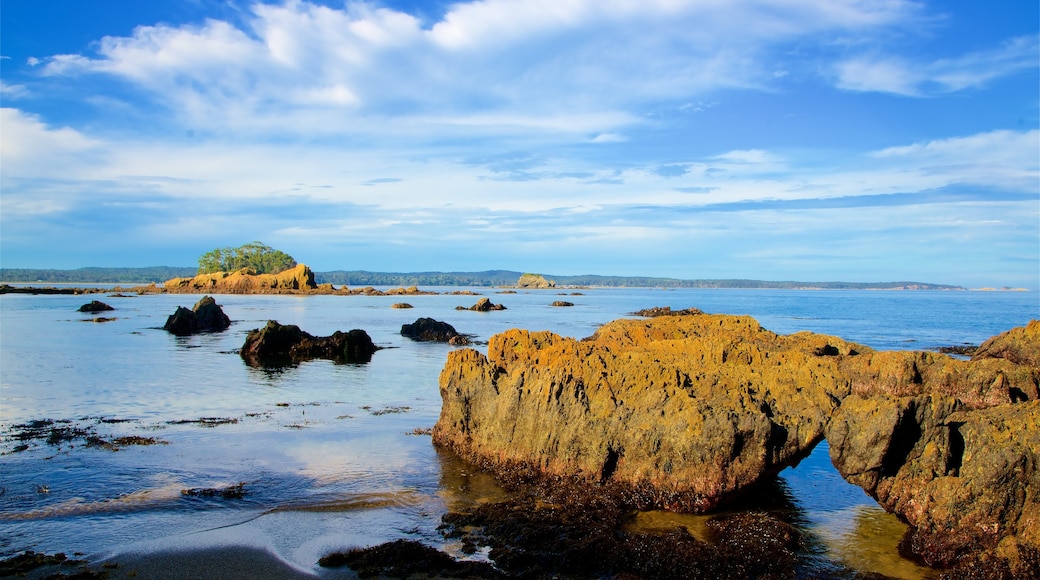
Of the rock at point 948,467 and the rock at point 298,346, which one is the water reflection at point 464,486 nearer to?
the rock at point 948,467

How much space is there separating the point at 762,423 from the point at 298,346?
25028 millimetres

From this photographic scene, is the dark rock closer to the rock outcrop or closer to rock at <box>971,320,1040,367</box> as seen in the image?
rock at <box>971,320,1040,367</box>

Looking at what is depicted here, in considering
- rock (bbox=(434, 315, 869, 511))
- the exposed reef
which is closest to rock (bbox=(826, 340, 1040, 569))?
the exposed reef

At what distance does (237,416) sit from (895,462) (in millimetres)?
14389

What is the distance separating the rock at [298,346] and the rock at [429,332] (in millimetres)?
6644

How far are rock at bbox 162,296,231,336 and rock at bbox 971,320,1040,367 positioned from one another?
127ft

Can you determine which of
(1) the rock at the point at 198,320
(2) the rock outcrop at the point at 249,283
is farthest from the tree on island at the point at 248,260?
(1) the rock at the point at 198,320

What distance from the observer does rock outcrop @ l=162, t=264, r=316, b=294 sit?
11488cm

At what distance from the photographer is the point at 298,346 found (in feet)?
101

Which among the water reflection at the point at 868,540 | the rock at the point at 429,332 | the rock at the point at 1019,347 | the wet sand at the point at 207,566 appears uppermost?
the rock at the point at 1019,347

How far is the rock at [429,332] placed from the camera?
38594mm

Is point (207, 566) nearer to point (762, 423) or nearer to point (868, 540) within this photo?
point (762, 423)

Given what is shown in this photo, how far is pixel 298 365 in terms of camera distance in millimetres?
27609

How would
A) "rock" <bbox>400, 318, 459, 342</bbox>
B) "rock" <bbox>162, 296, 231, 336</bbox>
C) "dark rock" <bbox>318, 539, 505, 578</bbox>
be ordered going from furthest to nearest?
"rock" <bbox>162, 296, 231, 336</bbox>, "rock" <bbox>400, 318, 459, 342</bbox>, "dark rock" <bbox>318, 539, 505, 578</bbox>
